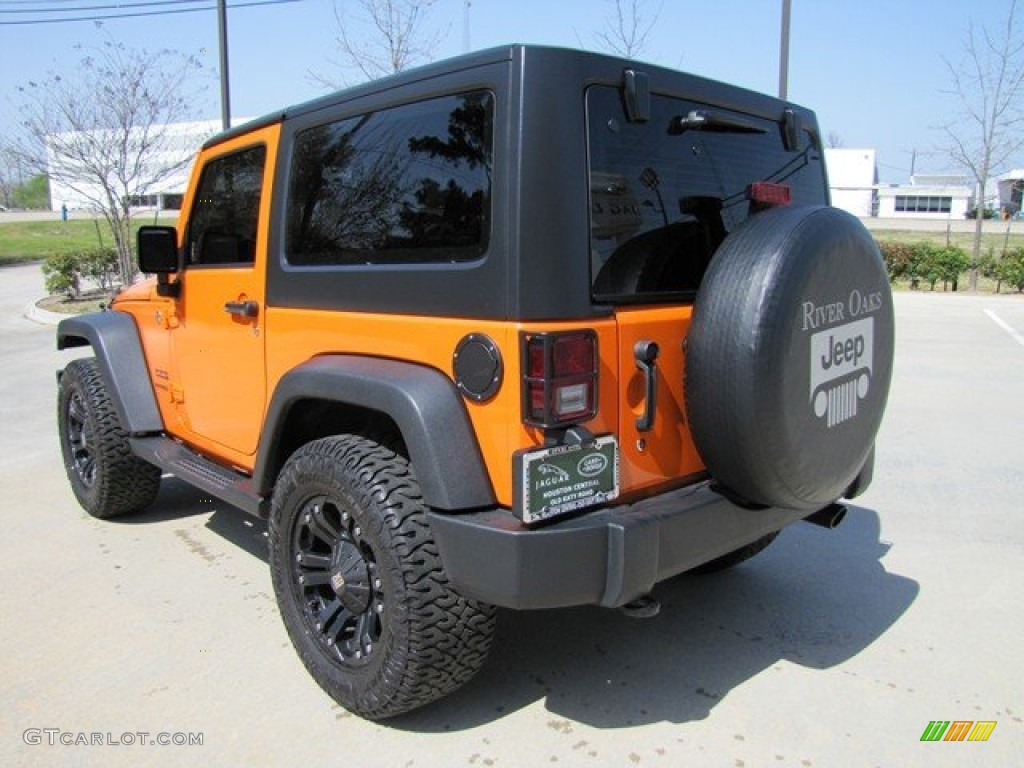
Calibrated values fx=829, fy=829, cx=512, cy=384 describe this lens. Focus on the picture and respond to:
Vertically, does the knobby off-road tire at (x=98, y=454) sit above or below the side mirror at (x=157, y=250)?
below

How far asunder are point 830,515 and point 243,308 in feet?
7.99

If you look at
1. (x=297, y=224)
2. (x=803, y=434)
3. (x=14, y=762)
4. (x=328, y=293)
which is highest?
(x=297, y=224)

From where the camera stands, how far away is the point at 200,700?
281 cm

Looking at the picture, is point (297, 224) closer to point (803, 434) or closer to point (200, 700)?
point (200, 700)

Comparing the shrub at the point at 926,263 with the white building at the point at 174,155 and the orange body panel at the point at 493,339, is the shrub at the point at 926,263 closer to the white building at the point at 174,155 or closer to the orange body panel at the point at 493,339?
the white building at the point at 174,155

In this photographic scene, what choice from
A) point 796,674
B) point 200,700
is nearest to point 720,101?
point 796,674

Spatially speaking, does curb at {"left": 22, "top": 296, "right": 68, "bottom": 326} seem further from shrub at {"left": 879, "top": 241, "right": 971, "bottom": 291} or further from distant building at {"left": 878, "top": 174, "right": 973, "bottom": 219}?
distant building at {"left": 878, "top": 174, "right": 973, "bottom": 219}

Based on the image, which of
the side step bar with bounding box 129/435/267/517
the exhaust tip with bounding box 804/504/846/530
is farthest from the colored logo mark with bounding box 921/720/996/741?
the side step bar with bounding box 129/435/267/517

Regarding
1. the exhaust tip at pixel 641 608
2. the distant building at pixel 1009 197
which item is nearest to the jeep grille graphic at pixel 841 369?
the exhaust tip at pixel 641 608

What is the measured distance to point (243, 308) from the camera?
10.8ft

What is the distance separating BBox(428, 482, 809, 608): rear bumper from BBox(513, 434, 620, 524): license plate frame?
46 mm

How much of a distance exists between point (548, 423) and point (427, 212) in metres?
0.80

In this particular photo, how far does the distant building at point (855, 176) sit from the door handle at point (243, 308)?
246 feet

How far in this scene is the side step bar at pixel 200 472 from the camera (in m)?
3.22
